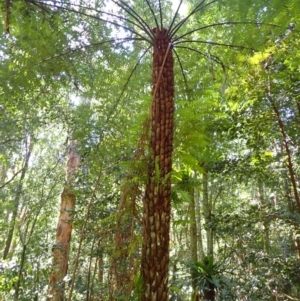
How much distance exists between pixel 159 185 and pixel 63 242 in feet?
12.0

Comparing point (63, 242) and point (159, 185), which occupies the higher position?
point (63, 242)

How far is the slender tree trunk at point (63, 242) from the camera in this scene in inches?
130

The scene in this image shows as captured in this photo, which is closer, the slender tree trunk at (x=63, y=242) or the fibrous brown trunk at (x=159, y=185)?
the fibrous brown trunk at (x=159, y=185)

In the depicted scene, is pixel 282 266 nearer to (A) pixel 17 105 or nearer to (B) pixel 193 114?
(B) pixel 193 114

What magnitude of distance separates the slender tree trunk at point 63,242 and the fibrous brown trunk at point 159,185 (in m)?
2.24

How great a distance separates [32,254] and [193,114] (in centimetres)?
322

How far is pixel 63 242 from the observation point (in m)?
4.46

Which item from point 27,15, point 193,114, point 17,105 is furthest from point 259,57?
point 17,105

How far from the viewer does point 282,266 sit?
369 cm

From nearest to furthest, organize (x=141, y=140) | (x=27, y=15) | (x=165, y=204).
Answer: (x=165, y=204), (x=141, y=140), (x=27, y=15)

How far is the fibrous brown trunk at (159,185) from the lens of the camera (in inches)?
46.6

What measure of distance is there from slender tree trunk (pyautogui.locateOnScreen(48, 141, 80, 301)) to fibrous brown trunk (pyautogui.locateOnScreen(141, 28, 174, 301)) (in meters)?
2.24

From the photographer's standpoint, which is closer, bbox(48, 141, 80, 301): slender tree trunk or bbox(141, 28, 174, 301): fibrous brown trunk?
bbox(141, 28, 174, 301): fibrous brown trunk

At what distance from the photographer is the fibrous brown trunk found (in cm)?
118
